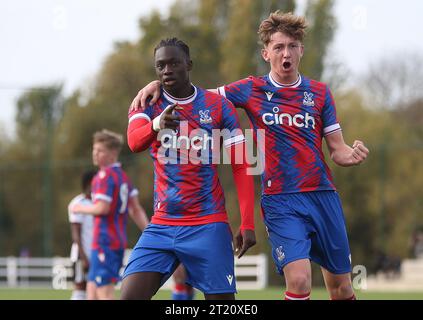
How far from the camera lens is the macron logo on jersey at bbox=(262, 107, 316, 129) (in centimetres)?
702

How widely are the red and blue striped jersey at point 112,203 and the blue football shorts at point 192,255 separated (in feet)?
13.3

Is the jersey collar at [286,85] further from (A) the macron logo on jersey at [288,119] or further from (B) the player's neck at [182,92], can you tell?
(B) the player's neck at [182,92]

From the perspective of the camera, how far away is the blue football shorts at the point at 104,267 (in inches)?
415

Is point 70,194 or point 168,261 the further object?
point 70,194

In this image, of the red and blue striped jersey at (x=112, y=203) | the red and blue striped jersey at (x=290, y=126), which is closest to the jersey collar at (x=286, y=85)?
the red and blue striped jersey at (x=290, y=126)

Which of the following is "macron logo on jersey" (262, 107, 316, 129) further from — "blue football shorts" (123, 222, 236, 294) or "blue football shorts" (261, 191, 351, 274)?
"blue football shorts" (123, 222, 236, 294)

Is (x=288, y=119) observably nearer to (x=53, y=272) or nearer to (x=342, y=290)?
(x=342, y=290)

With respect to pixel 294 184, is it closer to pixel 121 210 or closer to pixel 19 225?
pixel 121 210

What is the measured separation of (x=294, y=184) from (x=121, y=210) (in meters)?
3.99

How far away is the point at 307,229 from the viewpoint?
6.98 meters

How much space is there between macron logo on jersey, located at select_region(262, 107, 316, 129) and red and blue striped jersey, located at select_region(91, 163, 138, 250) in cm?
364

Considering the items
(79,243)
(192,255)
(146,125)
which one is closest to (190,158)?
(146,125)

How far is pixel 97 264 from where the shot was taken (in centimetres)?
1055
